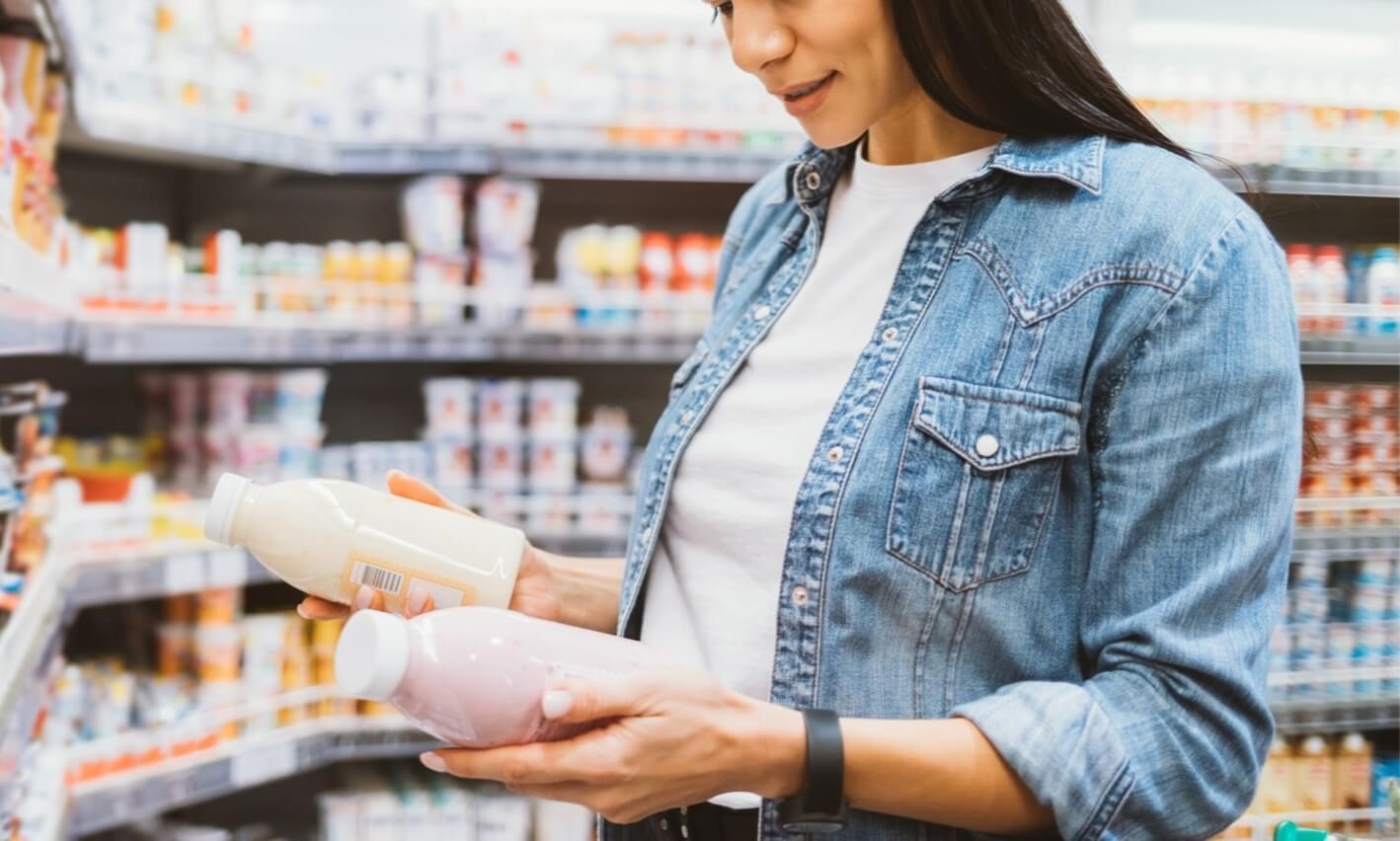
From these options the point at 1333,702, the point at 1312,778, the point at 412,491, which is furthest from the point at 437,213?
the point at 1312,778

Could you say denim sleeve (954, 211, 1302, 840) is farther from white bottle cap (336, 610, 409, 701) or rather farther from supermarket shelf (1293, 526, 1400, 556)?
supermarket shelf (1293, 526, 1400, 556)

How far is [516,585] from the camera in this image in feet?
3.41

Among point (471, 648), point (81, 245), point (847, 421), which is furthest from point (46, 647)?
point (847, 421)

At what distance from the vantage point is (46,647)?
155 cm

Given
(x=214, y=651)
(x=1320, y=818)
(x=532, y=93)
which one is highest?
(x=532, y=93)

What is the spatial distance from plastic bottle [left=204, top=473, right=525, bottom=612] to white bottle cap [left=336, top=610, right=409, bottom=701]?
0.72 feet

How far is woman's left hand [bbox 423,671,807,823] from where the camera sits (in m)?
0.72

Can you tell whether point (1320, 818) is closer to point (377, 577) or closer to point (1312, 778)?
point (1312, 778)

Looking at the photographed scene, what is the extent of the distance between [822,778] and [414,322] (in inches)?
78.1

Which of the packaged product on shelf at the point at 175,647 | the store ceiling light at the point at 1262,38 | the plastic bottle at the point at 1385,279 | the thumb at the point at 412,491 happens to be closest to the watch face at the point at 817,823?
the thumb at the point at 412,491

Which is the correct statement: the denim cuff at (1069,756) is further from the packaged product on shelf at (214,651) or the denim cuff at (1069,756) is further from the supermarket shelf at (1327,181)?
the supermarket shelf at (1327,181)

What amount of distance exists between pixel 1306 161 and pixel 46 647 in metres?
2.54

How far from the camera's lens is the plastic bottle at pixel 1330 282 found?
2684mm

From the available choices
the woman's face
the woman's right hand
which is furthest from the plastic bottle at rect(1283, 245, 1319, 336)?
the woman's right hand
